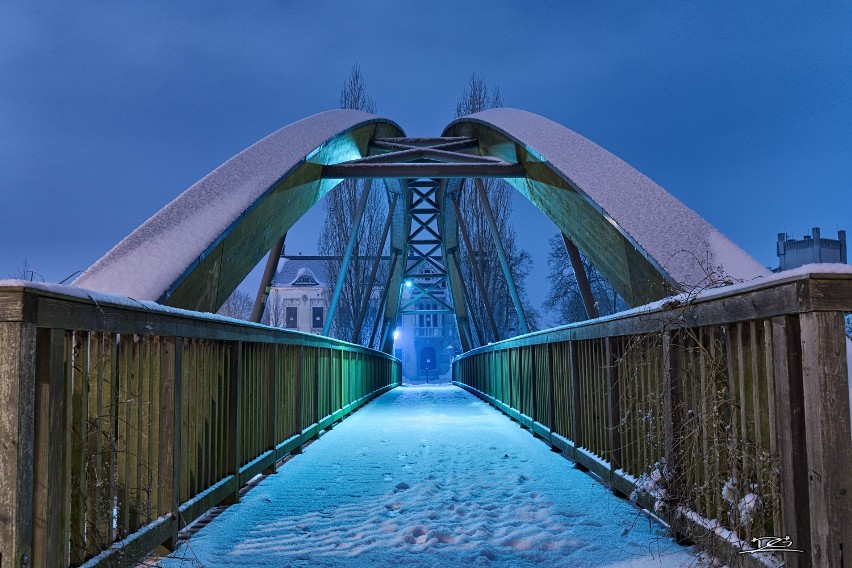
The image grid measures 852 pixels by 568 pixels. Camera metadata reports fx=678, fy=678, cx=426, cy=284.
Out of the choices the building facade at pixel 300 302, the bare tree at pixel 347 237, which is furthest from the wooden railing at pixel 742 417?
the building facade at pixel 300 302

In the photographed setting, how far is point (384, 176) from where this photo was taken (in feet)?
43.3

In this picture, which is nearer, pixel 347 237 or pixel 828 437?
pixel 828 437

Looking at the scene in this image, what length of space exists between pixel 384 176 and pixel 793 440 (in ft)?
37.5

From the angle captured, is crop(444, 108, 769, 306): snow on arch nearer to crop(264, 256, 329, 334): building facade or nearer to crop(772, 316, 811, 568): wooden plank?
crop(772, 316, 811, 568): wooden plank

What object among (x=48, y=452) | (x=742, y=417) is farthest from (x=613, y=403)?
(x=48, y=452)

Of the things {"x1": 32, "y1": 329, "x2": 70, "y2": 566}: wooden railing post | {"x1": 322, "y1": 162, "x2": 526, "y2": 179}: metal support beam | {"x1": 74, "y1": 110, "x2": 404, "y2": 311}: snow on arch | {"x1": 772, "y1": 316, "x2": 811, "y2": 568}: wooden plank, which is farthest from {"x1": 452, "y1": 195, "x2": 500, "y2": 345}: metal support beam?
{"x1": 32, "y1": 329, "x2": 70, "y2": 566}: wooden railing post

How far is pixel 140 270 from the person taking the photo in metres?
6.34

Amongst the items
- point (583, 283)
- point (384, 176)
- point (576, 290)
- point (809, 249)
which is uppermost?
point (809, 249)

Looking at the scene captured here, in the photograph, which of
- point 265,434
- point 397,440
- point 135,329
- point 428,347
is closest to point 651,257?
point 397,440

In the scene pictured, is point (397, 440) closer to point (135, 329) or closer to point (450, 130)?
point (135, 329)

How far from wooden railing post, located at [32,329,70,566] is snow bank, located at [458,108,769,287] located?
428 cm

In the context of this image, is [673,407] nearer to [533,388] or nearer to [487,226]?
[533,388]

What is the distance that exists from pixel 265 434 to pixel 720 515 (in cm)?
384

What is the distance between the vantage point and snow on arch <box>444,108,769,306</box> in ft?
21.9
